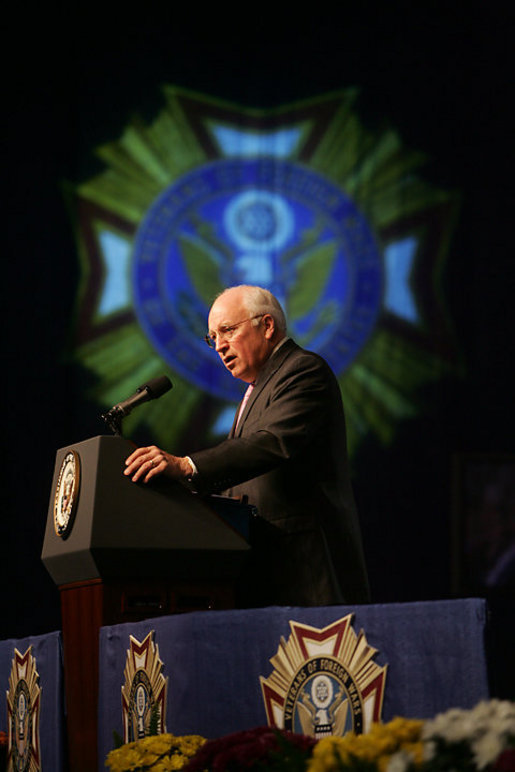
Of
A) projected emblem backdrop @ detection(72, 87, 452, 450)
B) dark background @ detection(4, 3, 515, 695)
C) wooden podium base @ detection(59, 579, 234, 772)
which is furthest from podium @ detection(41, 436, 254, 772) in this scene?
projected emblem backdrop @ detection(72, 87, 452, 450)

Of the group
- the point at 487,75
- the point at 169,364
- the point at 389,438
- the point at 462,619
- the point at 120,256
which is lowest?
the point at 462,619

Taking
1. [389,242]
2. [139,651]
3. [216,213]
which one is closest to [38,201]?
[216,213]

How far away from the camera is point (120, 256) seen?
21.4 ft

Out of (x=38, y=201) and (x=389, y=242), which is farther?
(x=389, y=242)

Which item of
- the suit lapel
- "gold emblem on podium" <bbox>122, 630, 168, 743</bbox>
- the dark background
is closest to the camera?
"gold emblem on podium" <bbox>122, 630, 168, 743</bbox>

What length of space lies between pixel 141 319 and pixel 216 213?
2.63 ft

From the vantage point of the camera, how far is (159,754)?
6.72ft

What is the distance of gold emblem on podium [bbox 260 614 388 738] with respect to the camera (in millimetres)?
1975

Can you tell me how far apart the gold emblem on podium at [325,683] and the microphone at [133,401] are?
74 cm

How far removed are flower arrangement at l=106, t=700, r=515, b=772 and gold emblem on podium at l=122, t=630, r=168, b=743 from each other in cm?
47

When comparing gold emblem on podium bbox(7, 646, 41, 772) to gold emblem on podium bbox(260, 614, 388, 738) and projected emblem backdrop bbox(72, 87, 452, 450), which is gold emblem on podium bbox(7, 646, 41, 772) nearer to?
gold emblem on podium bbox(260, 614, 388, 738)

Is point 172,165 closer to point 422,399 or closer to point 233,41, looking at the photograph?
point 233,41

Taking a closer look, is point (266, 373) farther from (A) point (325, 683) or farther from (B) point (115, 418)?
(A) point (325, 683)

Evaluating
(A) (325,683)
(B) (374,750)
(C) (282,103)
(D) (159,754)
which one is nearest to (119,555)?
(D) (159,754)
